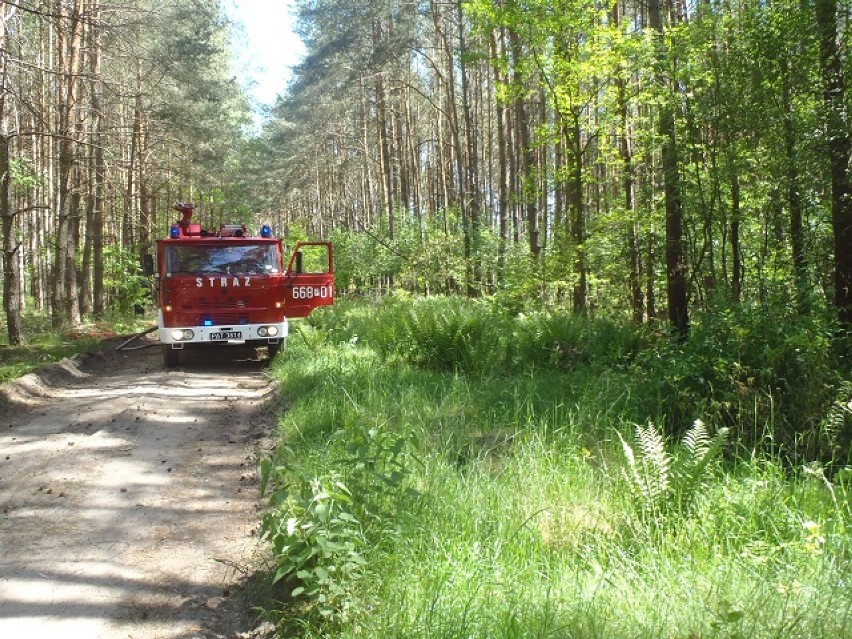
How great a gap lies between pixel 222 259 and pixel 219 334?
145 centimetres

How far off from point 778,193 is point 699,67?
96.1 inches

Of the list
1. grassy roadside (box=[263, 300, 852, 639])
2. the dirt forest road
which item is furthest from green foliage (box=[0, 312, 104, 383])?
grassy roadside (box=[263, 300, 852, 639])

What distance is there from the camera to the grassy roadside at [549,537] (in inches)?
116

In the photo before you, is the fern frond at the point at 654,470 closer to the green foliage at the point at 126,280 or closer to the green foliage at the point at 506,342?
the green foliage at the point at 506,342

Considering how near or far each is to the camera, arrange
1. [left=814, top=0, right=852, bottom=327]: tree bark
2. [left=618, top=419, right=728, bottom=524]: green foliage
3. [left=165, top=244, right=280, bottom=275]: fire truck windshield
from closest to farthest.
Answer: [left=618, top=419, right=728, bottom=524]: green foliage → [left=814, top=0, right=852, bottom=327]: tree bark → [left=165, top=244, right=280, bottom=275]: fire truck windshield

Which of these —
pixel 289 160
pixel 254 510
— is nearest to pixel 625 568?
pixel 254 510

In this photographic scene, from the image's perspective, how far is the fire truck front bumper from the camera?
12867 millimetres

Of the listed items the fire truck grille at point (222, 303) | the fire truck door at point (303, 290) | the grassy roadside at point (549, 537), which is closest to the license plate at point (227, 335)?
the fire truck grille at point (222, 303)

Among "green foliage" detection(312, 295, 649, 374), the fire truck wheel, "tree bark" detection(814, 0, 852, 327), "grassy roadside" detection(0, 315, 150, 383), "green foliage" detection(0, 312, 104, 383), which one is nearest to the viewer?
"tree bark" detection(814, 0, 852, 327)

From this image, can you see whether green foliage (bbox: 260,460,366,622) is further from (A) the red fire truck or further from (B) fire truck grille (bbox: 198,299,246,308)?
(B) fire truck grille (bbox: 198,299,246,308)

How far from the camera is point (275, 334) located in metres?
13.3

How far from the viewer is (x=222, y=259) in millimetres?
13289

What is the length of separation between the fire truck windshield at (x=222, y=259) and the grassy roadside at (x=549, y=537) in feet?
23.5

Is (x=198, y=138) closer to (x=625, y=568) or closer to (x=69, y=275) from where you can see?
(x=69, y=275)
